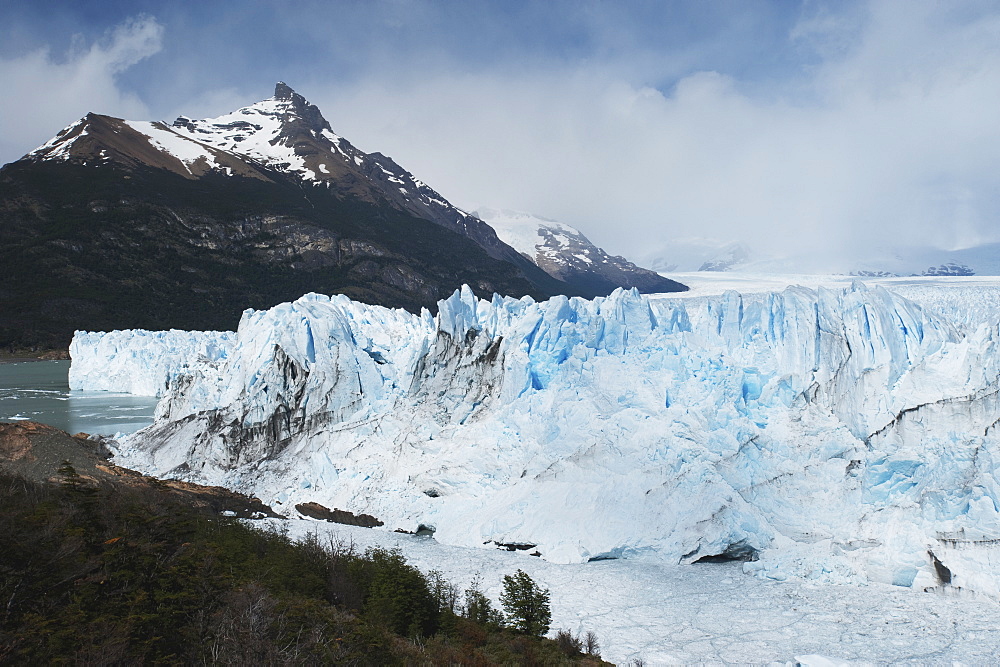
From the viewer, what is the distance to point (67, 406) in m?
37.8

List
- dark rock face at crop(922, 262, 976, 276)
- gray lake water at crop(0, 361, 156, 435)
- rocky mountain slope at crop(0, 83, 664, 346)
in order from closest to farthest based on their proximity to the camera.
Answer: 1. gray lake water at crop(0, 361, 156, 435)
2. rocky mountain slope at crop(0, 83, 664, 346)
3. dark rock face at crop(922, 262, 976, 276)

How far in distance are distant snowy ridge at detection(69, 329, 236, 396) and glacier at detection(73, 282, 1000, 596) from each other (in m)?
18.8

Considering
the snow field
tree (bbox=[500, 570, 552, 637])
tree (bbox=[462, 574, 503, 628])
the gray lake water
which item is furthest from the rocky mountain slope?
tree (bbox=[500, 570, 552, 637])

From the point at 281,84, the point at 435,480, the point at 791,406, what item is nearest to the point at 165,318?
the point at 435,480

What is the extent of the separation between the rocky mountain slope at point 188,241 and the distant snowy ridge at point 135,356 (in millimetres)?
27353

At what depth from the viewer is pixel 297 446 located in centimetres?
2169

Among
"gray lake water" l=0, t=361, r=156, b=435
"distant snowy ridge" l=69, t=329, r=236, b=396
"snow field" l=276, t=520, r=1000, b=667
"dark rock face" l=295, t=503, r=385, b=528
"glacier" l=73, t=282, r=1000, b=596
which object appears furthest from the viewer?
"distant snowy ridge" l=69, t=329, r=236, b=396

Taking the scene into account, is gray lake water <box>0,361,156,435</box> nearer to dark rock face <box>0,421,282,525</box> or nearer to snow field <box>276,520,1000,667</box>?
dark rock face <box>0,421,282,525</box>

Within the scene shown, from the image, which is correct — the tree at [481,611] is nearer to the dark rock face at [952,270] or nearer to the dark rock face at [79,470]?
the dark rock face at [79,470]

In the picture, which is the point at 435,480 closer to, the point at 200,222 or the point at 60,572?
the point at 60,572

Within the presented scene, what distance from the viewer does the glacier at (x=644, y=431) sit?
537 inches

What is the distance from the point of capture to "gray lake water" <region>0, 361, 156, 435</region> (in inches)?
1232

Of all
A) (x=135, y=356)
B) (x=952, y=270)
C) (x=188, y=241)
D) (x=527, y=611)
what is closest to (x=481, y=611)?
(x=527, y=611)

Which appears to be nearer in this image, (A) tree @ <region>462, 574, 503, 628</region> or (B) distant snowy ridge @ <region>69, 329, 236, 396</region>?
(A) tree @ <region>462, 574, 503, 628</region>
